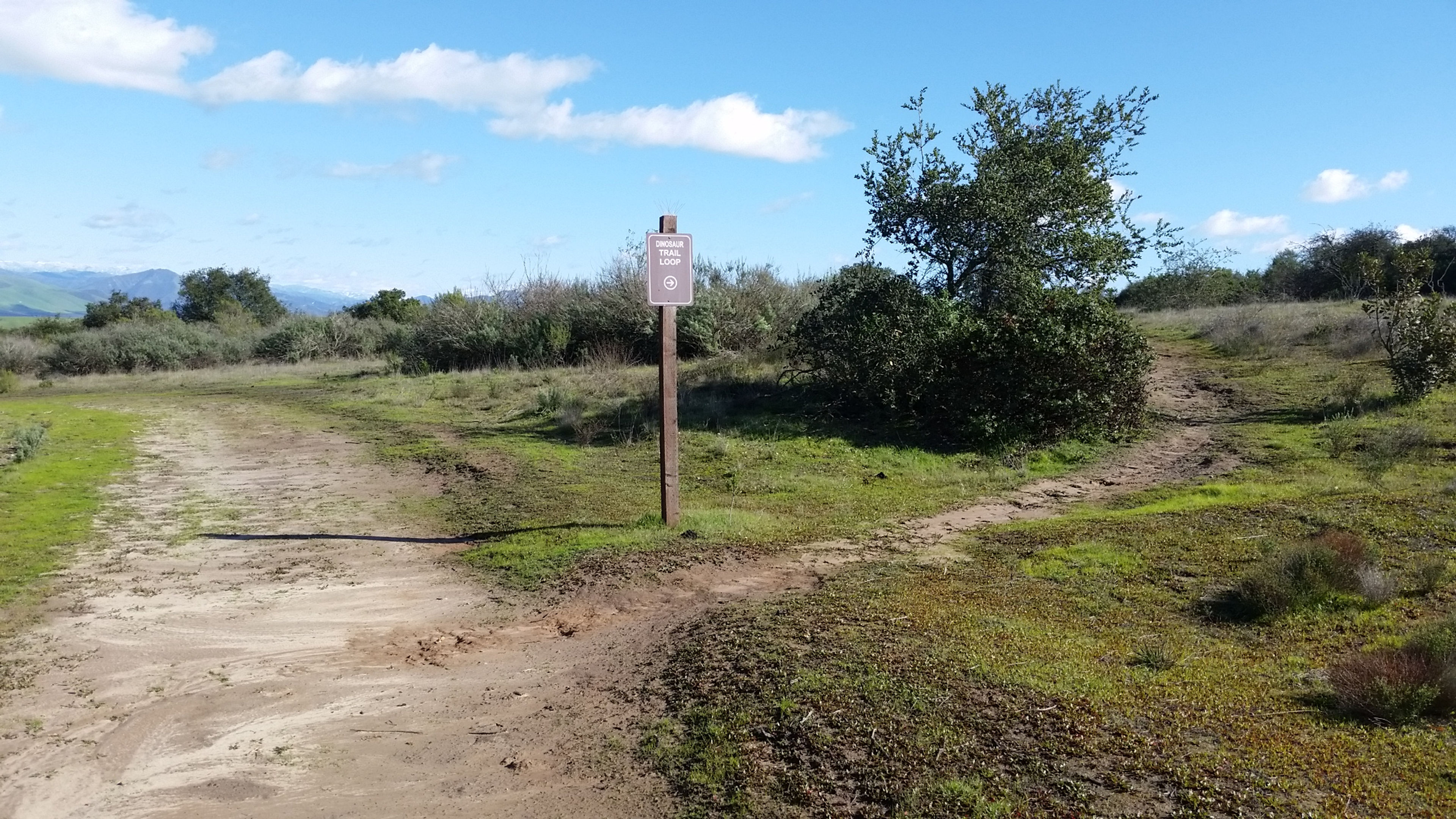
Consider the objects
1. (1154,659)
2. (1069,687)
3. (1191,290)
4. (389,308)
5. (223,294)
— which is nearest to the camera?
(1069,687)

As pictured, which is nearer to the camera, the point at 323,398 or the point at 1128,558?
the point at 1128,558

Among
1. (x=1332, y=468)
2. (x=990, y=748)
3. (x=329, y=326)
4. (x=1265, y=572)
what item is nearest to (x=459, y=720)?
(x=990, y=748)

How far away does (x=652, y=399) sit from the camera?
1825 cm

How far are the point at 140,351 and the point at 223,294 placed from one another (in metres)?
27.9

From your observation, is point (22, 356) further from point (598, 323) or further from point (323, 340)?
point (598, 323)

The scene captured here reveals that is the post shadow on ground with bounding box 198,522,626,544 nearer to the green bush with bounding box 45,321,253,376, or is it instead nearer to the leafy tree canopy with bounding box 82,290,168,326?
the green bush with bounding box 45,321,253,376

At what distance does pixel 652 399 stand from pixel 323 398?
11.6 meters

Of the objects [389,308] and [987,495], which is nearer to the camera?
[987,495]

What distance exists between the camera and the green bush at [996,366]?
46.0 feet

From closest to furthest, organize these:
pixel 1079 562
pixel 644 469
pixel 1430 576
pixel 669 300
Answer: pixel 1430 576 → pixel 1079 562 → pixel 669 300 → pixel 644 469

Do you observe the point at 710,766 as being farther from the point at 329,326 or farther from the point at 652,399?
the point at 329,326

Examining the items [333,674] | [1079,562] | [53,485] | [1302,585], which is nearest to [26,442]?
[53,485]

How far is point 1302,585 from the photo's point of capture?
573cm

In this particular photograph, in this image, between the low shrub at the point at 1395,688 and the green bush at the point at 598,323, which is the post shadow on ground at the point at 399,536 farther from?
the green bush at the point at 598,323
